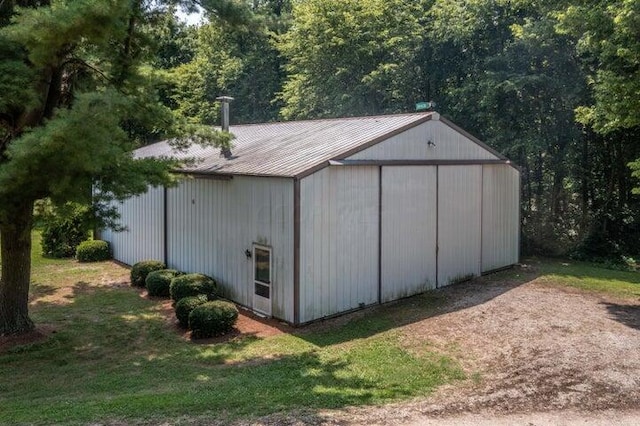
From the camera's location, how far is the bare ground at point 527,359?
6.98m

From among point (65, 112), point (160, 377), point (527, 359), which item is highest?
point (65, 112)

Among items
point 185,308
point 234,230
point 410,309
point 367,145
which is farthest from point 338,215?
point 185,308

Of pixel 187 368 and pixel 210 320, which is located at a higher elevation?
pixel 210 320

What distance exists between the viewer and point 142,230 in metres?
18.0

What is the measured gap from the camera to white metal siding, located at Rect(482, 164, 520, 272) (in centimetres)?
1658

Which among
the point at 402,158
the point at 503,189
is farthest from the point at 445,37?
the point at 402,158

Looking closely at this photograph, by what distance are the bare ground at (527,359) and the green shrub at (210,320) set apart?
3.64 meters

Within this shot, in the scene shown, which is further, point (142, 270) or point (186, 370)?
point (142, 270)

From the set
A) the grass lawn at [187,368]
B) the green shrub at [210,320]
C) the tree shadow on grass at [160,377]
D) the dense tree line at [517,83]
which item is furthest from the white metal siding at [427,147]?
the tree shadow on grass at [160,377]

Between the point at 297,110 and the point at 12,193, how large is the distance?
2198 cm

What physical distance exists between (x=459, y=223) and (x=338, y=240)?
4810 mm

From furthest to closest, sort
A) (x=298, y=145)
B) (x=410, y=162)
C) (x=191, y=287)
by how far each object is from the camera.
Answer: (x=298, y=145) → (x=410, y=162) → (x=191, y=287)

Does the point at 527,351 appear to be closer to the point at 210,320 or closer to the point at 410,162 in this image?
the point at 410,162

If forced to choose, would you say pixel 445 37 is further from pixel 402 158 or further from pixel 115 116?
pixel 115 116
